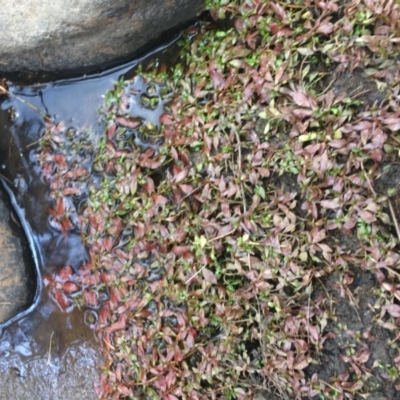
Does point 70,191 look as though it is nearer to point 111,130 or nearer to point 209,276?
point 111,130

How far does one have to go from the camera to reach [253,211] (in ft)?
10.1

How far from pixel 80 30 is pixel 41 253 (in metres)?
2.02

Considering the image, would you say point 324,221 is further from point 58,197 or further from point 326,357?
point 58,197

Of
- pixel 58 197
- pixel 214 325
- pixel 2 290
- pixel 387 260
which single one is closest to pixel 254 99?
pixel 387 260

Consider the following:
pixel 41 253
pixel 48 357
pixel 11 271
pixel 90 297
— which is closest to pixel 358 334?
pixel 90 297

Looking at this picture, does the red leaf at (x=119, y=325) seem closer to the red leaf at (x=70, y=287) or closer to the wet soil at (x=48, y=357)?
the wet soil at (x=48, y=357)

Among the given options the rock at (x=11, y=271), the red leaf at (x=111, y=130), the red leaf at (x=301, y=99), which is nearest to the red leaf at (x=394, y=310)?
the red leaf at (x=301, y=99)

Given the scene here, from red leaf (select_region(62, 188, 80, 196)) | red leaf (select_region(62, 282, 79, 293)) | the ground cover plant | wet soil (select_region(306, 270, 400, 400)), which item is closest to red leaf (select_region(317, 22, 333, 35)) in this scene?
the ground cover plant

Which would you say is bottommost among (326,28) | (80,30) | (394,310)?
(394,310)

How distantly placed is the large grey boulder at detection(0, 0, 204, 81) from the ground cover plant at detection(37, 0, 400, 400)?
0.25 meters

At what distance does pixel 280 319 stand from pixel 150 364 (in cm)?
112

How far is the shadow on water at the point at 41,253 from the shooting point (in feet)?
12.8

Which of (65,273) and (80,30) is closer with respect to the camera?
(80,30)

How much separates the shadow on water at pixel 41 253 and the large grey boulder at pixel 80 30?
0.21m
